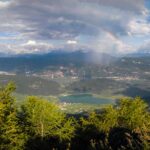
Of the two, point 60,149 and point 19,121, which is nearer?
point 60,149

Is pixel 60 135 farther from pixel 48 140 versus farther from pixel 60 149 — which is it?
pixel 60 149

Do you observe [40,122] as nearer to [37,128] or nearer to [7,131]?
[37,128]

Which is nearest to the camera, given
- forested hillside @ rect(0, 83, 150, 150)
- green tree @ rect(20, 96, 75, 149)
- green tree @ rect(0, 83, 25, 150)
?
green tree @ rect(0, 83, 25, 150)

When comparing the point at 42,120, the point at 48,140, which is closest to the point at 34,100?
the point at 42,120

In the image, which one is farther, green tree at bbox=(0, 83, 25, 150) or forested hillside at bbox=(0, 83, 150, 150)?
forested hillside at bbox=(0, 83, 150, 150)

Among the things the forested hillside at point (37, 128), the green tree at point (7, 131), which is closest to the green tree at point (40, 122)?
the forested hillside at point (37, 128)

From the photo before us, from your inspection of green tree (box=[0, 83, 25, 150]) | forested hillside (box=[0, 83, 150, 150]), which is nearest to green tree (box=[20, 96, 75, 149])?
forested hillside (box=[0, 83, 150, 150])

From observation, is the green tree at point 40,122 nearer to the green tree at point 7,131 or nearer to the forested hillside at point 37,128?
the forested hillside at point 37,128

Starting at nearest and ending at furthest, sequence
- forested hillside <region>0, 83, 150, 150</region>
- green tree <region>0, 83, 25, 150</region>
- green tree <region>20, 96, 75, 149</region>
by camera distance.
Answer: green tree <region>0, 83, 25, 150</region> → forested hillside <region>0, 83, 150, 150</region> → green tree <region>20, 96, 75, 149</region>

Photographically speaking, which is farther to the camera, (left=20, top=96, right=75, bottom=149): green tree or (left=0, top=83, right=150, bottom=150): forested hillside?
(left=20, top=96, right=75, bottom=149): green tree

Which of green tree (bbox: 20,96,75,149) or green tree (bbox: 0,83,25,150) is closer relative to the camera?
green tree (bbox: 0,83,25,150)

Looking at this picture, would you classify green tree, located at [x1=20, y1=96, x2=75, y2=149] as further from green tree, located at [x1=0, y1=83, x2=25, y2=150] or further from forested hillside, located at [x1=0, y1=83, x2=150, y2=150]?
green tree, located at [x1=0, y1=83, x2=25, y2=150]
